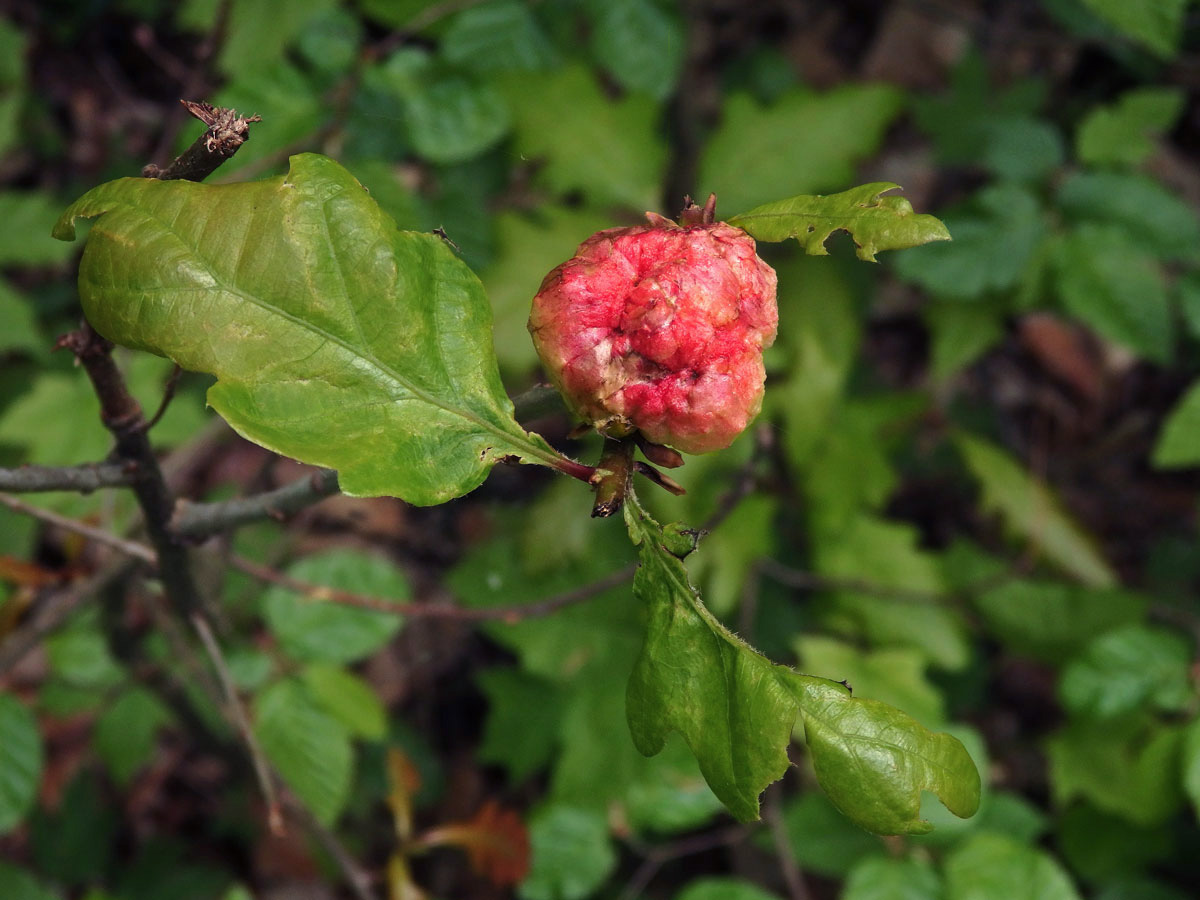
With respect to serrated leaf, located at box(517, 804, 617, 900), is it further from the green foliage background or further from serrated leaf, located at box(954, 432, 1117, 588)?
serrated leaf, located at box(954, 432, 1117, 588)

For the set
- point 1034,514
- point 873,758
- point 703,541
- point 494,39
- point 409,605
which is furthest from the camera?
point 1034,514

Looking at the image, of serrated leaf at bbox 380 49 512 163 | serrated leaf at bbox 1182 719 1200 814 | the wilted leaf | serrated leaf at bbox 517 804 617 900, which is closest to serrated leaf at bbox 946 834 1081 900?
serrated leaf at bbox 1182 719 1200 814

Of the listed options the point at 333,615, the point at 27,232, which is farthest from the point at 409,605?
the point at 27,232

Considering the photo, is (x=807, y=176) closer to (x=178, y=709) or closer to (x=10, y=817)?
(x=178, y=709)

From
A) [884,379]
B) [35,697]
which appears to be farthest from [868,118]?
[35,697]

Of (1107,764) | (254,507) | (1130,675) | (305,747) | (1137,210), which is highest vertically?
(254,507)

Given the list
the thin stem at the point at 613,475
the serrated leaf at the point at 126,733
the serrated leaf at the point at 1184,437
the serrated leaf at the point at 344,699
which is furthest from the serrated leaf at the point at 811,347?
the serrated leaf at the point at 126,733

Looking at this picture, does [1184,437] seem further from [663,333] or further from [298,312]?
[298,312]
